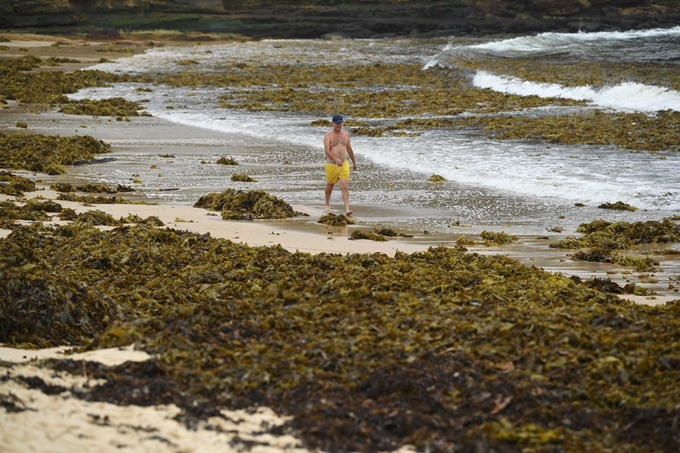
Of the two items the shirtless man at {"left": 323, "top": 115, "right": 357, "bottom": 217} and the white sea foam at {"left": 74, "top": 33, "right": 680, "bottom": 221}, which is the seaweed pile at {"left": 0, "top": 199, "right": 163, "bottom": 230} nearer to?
the shirtless man at {"left": 323, "top": 115, "right": 357, "bottom": 217}

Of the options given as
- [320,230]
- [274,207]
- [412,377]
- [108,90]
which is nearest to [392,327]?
[412,377]

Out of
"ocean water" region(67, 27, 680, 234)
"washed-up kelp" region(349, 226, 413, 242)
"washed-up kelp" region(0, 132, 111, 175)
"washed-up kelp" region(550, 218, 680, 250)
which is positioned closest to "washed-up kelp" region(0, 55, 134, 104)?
"ocean water" region(67, 27, 680, 234)

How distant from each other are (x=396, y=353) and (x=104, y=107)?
17.5 metres

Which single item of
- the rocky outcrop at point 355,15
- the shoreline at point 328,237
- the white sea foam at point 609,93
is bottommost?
the shoreline at point 328,237

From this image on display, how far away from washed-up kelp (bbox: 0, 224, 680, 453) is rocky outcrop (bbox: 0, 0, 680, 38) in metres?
52.2

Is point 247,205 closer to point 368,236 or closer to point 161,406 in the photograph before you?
point 368,236

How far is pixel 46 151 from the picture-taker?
46.2 feet

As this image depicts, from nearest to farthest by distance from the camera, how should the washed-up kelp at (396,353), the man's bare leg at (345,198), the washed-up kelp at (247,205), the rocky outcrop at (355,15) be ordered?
1. the washed-up kelp at (396,353)
2. the washed-up kelp at (247,205)
3. the man's bare leg at (345,198)
4. the rocky outcrop at (355,15)

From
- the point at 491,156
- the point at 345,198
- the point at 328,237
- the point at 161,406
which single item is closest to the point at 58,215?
the point at 328,237

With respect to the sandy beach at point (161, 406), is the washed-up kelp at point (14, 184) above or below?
above

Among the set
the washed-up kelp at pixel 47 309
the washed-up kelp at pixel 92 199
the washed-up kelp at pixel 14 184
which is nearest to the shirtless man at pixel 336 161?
the washed-up kelp at pixel 92 199

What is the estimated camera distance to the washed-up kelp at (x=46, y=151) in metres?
13.1

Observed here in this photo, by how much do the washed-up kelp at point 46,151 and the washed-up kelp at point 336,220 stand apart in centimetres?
459

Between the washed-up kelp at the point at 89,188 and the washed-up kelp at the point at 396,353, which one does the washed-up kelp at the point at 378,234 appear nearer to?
the washed-up kelp at the point at 396,353
